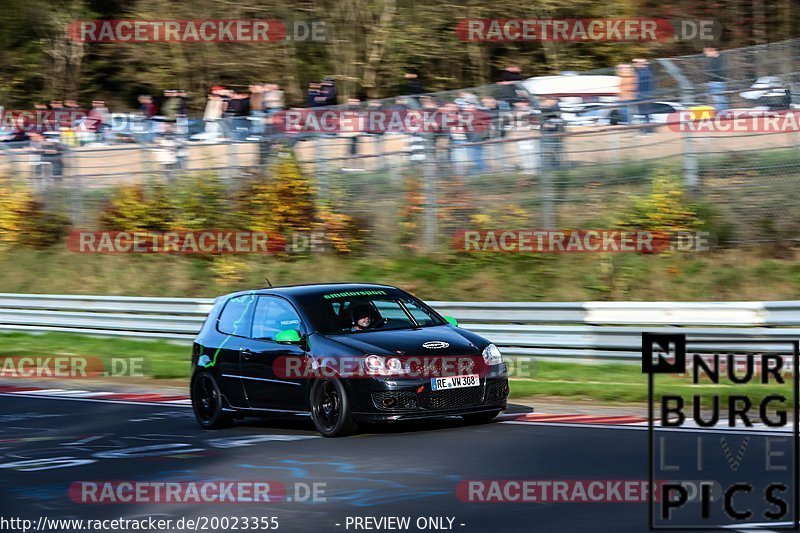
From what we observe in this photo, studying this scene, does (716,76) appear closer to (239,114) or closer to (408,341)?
(408,341)

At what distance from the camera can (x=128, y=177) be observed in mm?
24984

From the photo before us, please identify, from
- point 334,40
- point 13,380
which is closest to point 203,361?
point 13,380

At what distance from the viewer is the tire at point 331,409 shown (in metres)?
10.7

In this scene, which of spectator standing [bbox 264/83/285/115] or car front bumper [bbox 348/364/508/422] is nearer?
car front bumper [bbox 348/364/508/422]

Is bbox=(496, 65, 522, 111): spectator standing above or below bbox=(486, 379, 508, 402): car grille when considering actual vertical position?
above

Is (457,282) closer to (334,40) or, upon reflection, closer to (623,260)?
(623,260)

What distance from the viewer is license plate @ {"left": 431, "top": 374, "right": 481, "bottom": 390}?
1066 cm

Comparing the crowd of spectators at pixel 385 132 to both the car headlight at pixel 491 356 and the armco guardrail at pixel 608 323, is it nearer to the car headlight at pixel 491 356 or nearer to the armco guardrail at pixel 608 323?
the armco guardrail at pixel 608 323

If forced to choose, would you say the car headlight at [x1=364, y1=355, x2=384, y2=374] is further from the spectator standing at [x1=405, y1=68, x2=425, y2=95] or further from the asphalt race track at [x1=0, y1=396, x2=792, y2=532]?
the spectator standing at [x1=405, y1=68, x2=425, y2=95]

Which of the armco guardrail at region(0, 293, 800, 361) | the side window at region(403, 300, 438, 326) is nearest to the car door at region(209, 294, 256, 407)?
the side window at region(403, 300, 438, 326)

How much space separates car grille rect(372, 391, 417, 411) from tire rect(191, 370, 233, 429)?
229cm

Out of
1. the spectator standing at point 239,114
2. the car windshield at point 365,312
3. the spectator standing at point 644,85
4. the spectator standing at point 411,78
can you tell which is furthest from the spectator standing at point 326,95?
the car windshield at point 365,312

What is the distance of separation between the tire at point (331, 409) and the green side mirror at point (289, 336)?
0.55 meters

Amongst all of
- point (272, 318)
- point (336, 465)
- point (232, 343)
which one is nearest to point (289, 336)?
point (272, 318)
